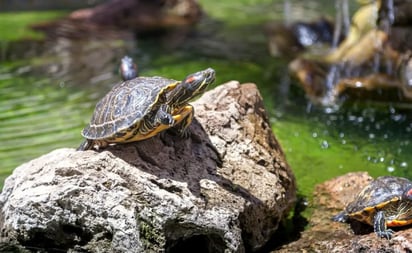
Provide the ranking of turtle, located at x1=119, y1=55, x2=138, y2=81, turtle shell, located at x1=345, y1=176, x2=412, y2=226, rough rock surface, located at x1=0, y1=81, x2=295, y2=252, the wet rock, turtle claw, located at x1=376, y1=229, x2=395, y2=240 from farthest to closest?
the wet rock → turtle, located at x1=119, y1=55, x2=138, y2=81 → turtle shell, located at x1=345, y1=176, x2=412, y2=226 → turtle claw, located at x1=376, y1=229, x2=395, y2=240 → rough rock surface, located at x1=0, y1=81, x2=295, y2=252

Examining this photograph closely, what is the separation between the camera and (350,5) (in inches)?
585

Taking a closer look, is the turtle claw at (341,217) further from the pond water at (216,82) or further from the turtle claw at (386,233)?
the pond water at (216,82)

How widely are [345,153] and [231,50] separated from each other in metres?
5.97

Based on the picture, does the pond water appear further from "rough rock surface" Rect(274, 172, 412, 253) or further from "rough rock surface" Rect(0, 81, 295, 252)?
"rough rock surface" Rect(0, 81, 295, 252)

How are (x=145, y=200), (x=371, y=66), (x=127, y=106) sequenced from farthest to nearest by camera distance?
(x=371, y=66) < (x=127, y=106) < (x=145, y=200)

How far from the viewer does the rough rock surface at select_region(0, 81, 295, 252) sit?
3.88 meters

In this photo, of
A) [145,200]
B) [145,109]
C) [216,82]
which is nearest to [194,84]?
[145,109]

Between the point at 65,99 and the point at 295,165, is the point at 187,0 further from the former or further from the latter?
the point at 295,165

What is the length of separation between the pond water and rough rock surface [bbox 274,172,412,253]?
12.6 inches

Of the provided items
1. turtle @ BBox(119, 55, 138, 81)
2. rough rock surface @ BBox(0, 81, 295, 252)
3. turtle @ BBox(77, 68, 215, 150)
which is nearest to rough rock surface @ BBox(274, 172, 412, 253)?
rough rock surface @ BBox(0, 81, 295, 252)

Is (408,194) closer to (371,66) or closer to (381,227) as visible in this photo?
(381,227)

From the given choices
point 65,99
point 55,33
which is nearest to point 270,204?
point 65,99

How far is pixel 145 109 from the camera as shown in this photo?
408 centimetres

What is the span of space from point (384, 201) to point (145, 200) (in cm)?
160
